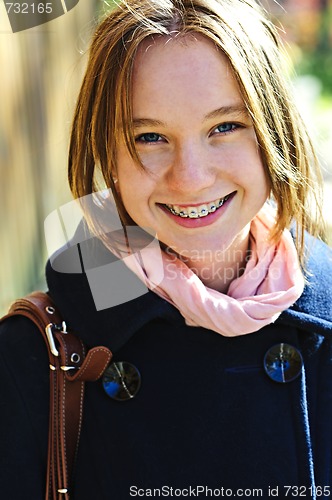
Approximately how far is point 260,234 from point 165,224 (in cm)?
31

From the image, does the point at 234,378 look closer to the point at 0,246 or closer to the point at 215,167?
the point at 215,167

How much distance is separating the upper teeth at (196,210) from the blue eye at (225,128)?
5.8 inches

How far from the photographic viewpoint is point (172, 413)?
167 centimetres

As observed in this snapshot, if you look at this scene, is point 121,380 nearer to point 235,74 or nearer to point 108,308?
point 108,308

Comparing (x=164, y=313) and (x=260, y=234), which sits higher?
(x=260, y=234)

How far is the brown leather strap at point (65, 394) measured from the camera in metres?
1.58

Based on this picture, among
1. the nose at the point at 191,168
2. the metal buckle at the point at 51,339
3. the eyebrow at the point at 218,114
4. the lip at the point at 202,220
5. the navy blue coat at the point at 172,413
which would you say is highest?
the eyebrow at the point at 218,114

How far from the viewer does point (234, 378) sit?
5.57 feet

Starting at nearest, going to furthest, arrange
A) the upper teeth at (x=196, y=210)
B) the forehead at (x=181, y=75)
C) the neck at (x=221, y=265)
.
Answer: the forehead at (x=181, y=75) → the upper teeth at (x=196, y=210) → the neck at (x=221, y=265)

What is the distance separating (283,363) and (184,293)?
11.0 inches

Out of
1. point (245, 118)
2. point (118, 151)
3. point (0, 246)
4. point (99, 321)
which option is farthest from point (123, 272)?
point (0, 246)

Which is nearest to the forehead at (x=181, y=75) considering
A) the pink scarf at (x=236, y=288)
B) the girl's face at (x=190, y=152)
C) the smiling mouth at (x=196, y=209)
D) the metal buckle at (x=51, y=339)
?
the girl's face at (x=190, y=152)

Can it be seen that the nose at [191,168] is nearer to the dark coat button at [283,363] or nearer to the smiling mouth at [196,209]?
the smiling mouth at [196,209]

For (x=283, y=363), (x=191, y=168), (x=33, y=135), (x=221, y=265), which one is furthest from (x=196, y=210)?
(x=33, y=135)
